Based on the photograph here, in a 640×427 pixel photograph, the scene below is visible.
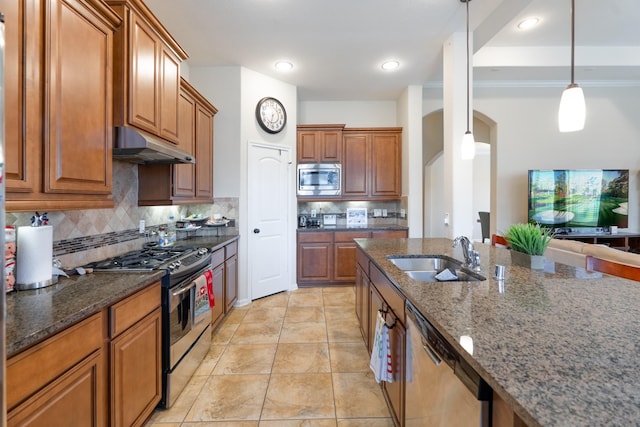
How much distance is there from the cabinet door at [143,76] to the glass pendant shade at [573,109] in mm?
2573

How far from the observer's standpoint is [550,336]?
843 millimetres

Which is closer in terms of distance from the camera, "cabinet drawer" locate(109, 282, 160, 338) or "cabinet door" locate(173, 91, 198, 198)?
"cabinet drawer" locate(109, 282, 160, 338)

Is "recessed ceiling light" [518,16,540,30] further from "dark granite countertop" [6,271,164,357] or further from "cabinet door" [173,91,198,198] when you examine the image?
"dark granite countertop" [6,271,164,357]

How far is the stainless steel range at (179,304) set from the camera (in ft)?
5.93

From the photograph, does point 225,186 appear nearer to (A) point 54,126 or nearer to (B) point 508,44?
(A) point 54,126

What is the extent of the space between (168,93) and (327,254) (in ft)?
9.48

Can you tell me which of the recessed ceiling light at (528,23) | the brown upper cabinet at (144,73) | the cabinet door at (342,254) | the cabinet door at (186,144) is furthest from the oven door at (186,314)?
the recessed ceiling light at (528,23)

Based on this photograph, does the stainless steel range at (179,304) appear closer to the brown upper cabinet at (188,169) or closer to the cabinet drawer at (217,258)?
the cabinet drawer at (217,258)

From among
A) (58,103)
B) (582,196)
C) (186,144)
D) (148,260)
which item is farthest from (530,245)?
(582,196)

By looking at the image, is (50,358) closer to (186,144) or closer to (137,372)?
(137,372)

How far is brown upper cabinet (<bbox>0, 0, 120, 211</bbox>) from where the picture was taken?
117 centimetres

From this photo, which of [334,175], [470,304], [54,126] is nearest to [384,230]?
[334,175]

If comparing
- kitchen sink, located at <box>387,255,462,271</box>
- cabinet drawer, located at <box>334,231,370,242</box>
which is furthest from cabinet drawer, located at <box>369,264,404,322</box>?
cabinet drawer, located at <box>334,231,370,242</box>

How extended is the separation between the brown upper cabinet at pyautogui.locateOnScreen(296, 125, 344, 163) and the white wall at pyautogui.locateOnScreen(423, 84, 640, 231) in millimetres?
1660
